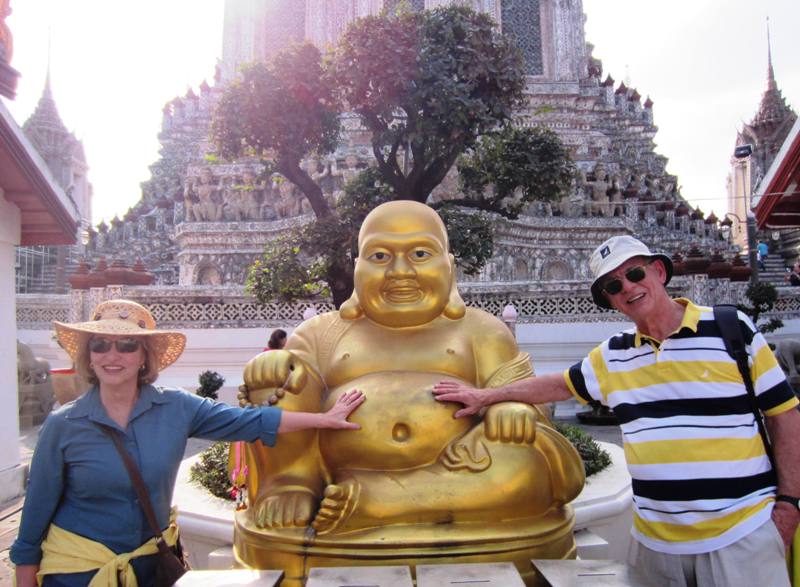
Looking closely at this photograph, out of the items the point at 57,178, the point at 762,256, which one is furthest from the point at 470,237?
the point at 57,178

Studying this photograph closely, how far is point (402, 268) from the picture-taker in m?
3.23

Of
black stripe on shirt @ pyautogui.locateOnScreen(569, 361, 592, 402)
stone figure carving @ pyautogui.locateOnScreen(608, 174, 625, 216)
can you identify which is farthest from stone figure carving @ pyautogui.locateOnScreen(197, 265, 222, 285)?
black stripe on shirt @ pyautogui.locateOnScreen(569, 361, 592, 402)

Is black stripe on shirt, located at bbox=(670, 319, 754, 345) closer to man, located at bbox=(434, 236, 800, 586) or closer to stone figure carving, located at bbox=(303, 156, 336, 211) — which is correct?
man, located at bbox=(434, 236, 800, 586)

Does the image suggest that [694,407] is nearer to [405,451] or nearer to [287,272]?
[405,451]

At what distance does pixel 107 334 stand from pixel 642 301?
6.42ft

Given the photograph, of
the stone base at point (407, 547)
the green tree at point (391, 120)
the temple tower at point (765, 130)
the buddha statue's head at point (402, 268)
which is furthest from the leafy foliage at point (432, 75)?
the temple tower at point (765, 130)

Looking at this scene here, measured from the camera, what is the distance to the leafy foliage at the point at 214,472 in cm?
491

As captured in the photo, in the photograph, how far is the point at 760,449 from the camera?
7.67 feet

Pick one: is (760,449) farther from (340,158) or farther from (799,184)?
(340,158)

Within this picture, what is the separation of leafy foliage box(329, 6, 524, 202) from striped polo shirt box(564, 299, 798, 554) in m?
3.98

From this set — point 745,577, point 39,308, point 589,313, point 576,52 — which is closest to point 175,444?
point 745,577

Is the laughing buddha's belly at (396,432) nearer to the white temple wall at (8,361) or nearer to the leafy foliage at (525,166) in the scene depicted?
the leafy foliage at (525,166)

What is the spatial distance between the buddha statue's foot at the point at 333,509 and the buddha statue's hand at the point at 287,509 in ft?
0.26

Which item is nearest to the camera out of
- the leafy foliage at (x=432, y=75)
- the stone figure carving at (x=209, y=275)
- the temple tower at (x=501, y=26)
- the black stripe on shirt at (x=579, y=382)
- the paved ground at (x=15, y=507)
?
the black stripe on shirt at (x=579, y=382)
